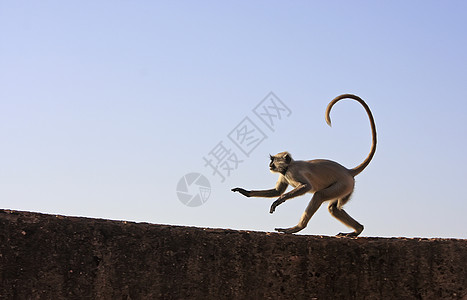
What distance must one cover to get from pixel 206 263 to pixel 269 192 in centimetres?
231

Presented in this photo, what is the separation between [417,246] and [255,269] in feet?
2.96

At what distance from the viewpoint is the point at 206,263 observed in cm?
318

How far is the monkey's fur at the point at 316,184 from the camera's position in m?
5.06

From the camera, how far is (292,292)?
10.7 feet

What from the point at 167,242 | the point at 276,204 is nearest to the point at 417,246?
the point at 167,242

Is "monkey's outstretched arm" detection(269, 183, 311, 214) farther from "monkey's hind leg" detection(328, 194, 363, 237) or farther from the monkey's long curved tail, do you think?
the monkey's long curved tail

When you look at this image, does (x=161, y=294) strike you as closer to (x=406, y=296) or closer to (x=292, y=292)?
(x=292, y=292)

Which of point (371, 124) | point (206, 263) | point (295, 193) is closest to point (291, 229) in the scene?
point (295, 193)

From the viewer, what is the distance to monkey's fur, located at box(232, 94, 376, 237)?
16.6 ft

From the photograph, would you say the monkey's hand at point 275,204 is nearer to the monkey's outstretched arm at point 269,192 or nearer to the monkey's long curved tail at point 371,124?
the monkey's outstretched arm at point 269,192

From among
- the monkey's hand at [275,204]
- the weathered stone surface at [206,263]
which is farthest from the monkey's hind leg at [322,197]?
the weathered stone surface at [206,263]

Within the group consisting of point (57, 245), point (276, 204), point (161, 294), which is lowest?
point (161, 294)

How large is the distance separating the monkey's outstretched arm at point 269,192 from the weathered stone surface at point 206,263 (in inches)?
73.7

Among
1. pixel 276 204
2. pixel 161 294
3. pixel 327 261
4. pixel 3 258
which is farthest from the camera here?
pixel 276 204
